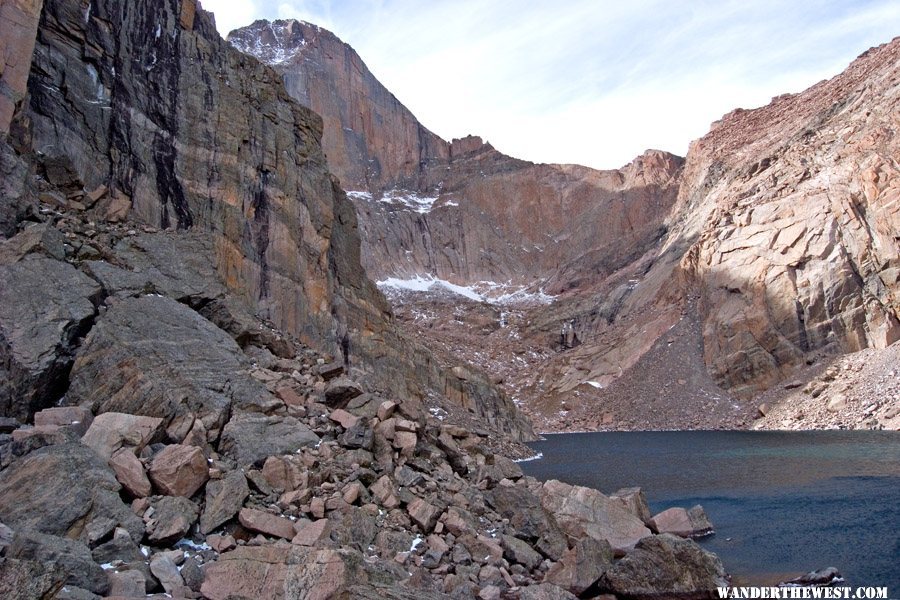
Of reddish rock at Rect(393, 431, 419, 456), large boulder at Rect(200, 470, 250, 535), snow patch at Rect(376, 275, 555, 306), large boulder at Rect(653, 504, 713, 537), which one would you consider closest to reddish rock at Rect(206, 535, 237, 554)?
large boulder at Rect(200, 470, 250, 535)

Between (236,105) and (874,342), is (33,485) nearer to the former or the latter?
(236,105)

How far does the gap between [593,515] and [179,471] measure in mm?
11886

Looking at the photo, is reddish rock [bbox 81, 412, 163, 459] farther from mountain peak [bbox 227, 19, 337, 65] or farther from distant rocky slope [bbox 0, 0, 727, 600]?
mountain peak [bbox 227, 19, 337, 65]

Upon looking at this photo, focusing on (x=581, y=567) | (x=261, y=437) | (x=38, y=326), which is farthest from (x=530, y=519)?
(x=38, y=326)

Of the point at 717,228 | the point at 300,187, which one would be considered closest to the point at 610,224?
the point at 717,228

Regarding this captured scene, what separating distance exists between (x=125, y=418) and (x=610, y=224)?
575 ft

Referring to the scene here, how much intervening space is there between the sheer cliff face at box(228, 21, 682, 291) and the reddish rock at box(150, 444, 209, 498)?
14658cm

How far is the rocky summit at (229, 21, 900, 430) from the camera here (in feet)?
260

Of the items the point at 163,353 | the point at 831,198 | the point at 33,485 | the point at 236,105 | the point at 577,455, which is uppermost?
the point at 236,105

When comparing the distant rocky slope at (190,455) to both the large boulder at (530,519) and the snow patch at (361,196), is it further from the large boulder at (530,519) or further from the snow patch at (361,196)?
the snow patch at (361,196)

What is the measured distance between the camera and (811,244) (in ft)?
267

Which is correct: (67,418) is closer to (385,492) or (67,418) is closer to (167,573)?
(167,573)

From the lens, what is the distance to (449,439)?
1909cm

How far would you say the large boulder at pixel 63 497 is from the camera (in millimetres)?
10242
